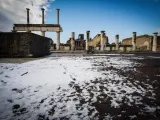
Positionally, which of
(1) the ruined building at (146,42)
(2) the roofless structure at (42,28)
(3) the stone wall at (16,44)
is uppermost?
(2) the roofless structure at (42,28)

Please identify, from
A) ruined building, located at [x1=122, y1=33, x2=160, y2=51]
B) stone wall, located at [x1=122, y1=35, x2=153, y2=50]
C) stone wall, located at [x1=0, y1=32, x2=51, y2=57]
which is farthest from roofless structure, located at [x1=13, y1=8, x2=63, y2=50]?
stone wall, located at [x1=122, y1=35, x2=153, y2=50]

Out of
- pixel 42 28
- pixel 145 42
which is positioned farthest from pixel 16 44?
pixel 145 42

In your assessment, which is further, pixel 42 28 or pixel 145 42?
pixel 145 42

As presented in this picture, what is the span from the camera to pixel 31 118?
5.58 feet

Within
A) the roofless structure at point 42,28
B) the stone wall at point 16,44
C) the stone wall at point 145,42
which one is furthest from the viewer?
Result: the stone wall at point 145,42

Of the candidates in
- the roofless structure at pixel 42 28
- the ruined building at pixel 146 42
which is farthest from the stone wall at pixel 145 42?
the roofless structure at pixel 42 28

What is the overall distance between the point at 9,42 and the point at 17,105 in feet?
31.6

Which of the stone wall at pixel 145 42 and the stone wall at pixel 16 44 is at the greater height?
the stone wall at pixel 145 42

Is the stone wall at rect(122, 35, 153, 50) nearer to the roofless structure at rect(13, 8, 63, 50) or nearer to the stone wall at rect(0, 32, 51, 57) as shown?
the roofless structure at rect(13, 8, 63, 50)

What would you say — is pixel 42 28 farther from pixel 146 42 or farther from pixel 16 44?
pixel 146 42

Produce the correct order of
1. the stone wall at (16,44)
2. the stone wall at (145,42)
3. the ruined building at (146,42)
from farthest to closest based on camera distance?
the stone wall at (145,42)
the ruined building at (146,42)
the stone wall at (16,44)

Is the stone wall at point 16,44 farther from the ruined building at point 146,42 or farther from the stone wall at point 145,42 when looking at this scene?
the stone wall at point 145,42

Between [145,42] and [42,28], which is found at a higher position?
[42,28]

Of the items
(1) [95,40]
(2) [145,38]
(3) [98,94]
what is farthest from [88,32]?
(3) [98,94]
